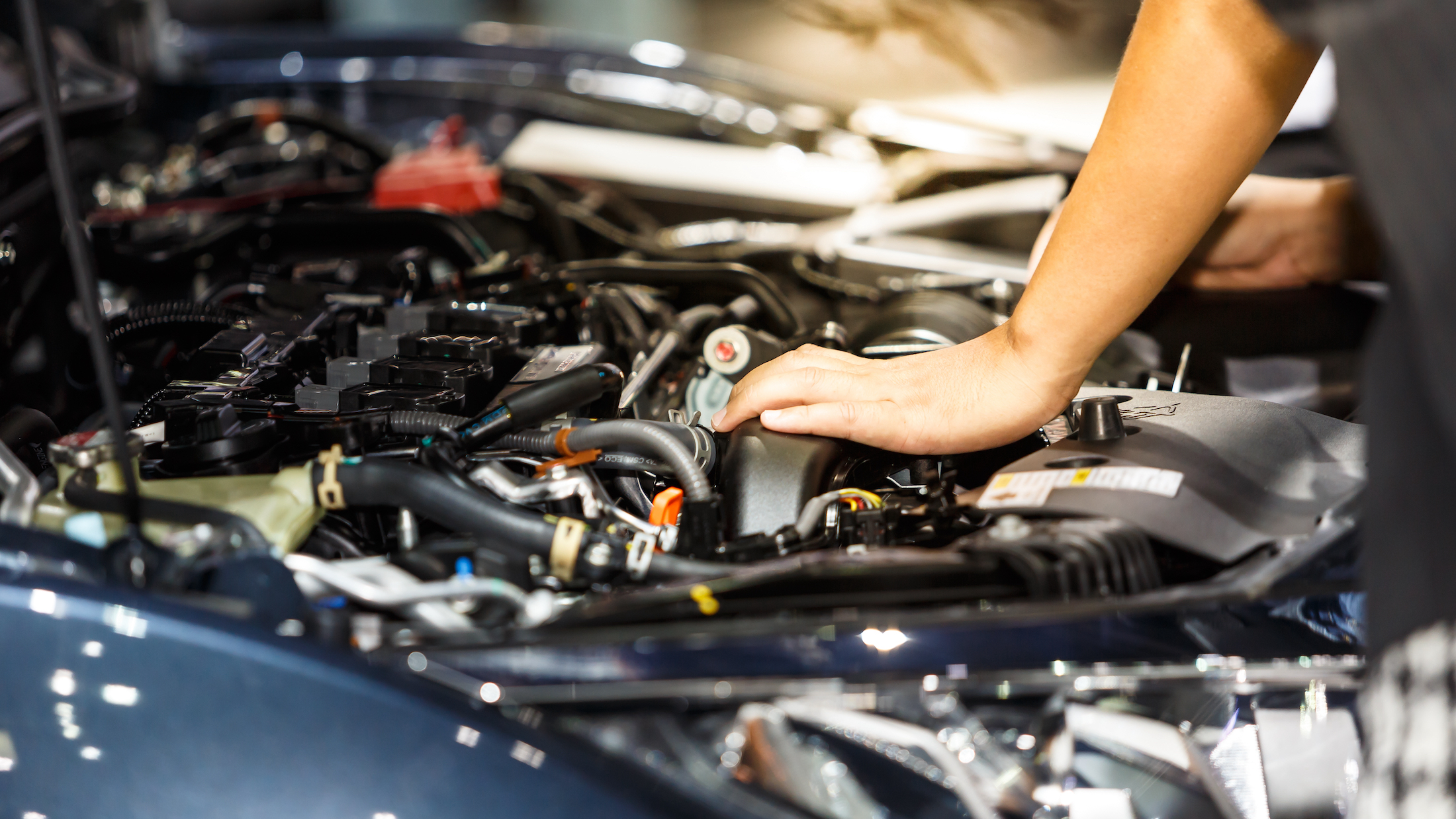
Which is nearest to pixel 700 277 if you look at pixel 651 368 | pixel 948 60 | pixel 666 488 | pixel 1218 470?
pixel 651 368

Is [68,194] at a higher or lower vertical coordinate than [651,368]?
lower

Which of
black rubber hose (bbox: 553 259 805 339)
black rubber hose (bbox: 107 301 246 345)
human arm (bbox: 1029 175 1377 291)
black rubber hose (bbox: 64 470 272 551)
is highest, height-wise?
human arm (bbox: 1029 175 1377 291)

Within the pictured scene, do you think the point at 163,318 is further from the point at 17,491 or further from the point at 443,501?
the point at 443,501

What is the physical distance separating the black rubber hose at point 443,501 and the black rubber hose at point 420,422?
88 mm

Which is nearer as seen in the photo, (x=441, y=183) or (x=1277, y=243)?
(x=1277, y=243)

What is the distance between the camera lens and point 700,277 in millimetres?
1281

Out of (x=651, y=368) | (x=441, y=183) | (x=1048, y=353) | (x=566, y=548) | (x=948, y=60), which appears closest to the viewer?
(x=566, y=548)

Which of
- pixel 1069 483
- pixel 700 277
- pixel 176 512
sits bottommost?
pixel 176 512

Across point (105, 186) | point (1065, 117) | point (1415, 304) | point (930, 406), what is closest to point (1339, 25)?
point (1415, 304)

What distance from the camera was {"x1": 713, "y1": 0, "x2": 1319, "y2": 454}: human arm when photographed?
728 mm

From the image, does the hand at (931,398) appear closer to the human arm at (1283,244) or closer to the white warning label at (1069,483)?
the white warning label at (1069,483)

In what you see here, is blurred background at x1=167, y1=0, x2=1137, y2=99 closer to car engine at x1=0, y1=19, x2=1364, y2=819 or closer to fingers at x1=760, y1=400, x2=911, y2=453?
car engine at x1=0, y1=19, x2=1364, y2=819

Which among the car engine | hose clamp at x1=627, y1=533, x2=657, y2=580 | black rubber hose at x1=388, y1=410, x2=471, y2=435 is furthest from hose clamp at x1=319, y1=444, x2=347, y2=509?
hose clamp at x1=627, y1=533, x2=657, y2=580

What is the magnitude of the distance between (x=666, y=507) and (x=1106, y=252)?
1.35 ft
